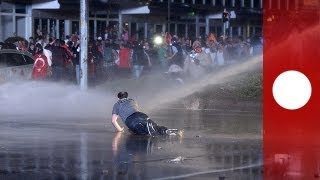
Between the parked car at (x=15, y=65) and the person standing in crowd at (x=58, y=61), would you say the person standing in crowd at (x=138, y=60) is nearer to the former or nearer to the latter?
the person standing in crowd at (x=58, y=61)

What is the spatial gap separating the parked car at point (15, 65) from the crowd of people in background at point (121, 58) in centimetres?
28

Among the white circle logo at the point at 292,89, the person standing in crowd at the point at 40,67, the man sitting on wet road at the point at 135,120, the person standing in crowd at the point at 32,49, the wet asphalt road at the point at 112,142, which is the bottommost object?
the wet asphalt road at the point at 112,142

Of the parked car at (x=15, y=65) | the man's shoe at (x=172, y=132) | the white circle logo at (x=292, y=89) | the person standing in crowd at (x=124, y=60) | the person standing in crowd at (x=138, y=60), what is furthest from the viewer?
the person standing in crowd at (x=124, y=60)

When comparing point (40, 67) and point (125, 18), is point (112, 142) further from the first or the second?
point (125, 18)

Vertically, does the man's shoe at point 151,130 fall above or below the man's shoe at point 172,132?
above

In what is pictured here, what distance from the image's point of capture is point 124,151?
36.9 ft

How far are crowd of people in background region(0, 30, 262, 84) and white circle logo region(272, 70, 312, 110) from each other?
20904 millimetres

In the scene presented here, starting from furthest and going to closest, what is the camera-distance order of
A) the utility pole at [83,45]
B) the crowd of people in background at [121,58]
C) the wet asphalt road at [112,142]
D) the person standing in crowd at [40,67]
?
the crowd of people in background at [121,58], the person standing in crowd at [40,67], the utility pole at [83,45], the wet asphalt road at [112,142]

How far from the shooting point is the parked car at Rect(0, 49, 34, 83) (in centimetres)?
2412

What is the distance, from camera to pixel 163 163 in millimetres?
9766

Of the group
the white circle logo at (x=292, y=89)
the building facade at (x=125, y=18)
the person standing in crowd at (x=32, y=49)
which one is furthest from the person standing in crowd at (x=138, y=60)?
the white circle logo at (x=292, y=89)

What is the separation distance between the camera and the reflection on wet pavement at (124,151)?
882 centimetres

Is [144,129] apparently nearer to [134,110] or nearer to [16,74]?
[134,110]

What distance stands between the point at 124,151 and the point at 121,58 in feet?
61.3
